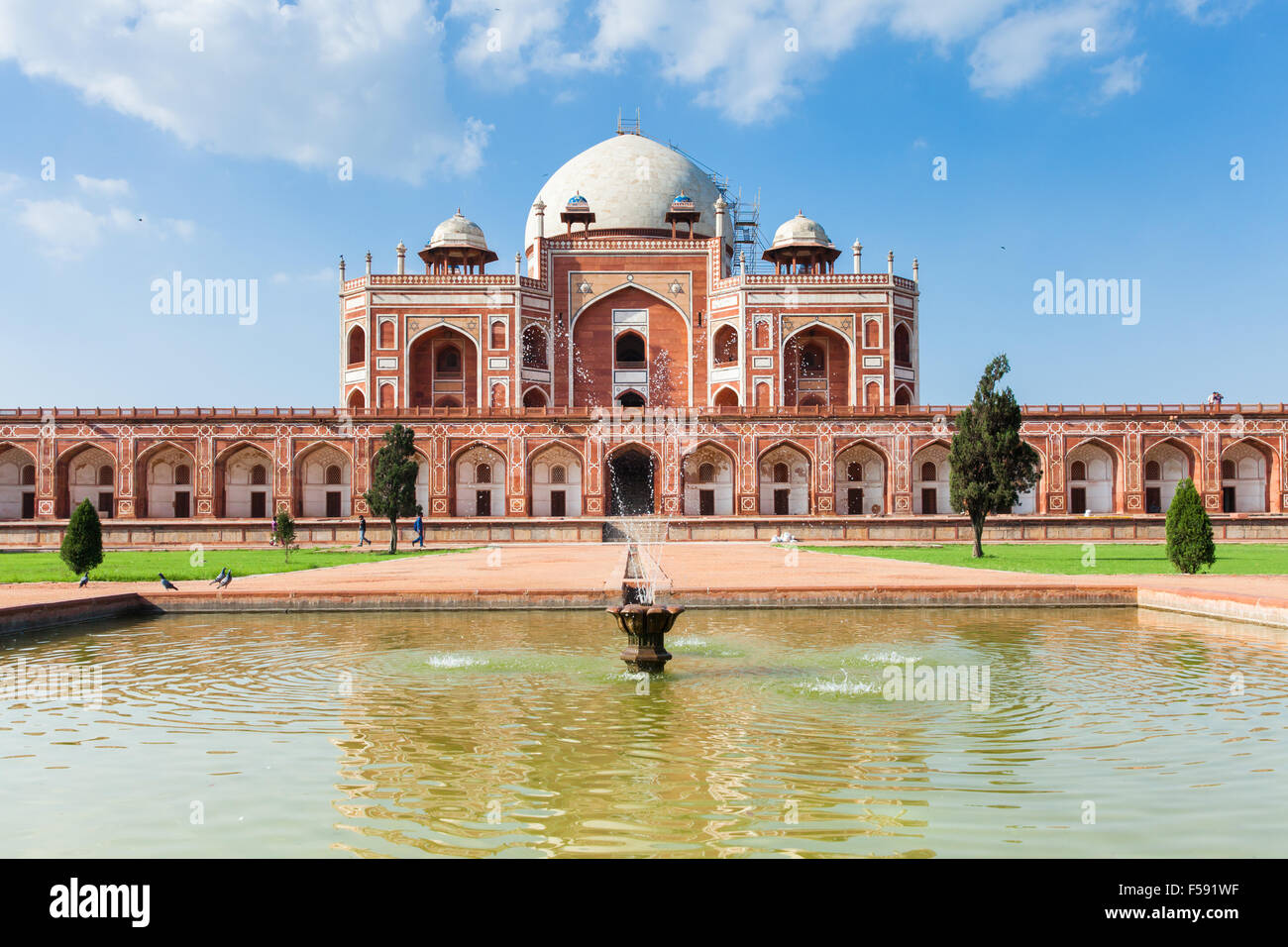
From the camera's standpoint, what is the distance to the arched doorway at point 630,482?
28.8m

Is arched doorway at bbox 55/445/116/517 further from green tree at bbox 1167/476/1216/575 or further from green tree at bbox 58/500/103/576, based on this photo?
green tree at bbox 1167/476/1216/575

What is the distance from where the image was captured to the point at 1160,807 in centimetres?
374

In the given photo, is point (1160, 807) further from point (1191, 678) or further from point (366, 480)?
point (366, 480)

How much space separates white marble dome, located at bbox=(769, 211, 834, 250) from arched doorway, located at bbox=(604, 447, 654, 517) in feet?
33.0

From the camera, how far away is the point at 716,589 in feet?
33.0

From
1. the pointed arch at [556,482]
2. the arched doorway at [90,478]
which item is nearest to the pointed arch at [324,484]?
the arched doorway at [90,478]

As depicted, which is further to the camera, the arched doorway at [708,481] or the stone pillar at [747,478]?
the arched doorway at [708,481]

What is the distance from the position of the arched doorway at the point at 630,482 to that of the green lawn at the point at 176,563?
29.1 ft

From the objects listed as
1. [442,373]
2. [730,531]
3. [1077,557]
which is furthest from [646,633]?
[442,373]

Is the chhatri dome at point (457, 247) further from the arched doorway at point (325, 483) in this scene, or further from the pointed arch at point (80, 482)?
the pointed arch at point (80, 482)

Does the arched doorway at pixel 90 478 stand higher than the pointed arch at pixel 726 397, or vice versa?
the pointed arch at pixel 726 397
